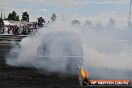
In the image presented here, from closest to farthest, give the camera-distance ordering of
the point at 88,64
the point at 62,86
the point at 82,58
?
the point at 62,86 → the point at 82,58 → the point at 88,64

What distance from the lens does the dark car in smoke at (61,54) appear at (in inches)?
625

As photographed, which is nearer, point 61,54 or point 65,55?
point 65,55

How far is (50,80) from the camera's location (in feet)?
44.0

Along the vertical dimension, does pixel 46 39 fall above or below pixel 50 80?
above

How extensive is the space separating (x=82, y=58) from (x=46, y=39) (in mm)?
2342

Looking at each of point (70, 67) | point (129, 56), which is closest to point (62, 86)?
point (70, 67)

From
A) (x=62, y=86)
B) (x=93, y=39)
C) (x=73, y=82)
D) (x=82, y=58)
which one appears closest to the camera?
(x=62, y=86)

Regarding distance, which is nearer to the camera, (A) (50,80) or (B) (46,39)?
(A) (50,80)

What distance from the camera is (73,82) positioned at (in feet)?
42.8

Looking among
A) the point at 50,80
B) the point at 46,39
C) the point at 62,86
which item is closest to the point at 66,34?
the point at 46,39

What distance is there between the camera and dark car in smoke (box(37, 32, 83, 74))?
52.1 ft

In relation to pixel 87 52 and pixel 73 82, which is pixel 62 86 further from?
pixel 87 52

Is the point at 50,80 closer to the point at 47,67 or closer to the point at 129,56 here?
the point at 47,67

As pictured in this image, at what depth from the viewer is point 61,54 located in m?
16.2
